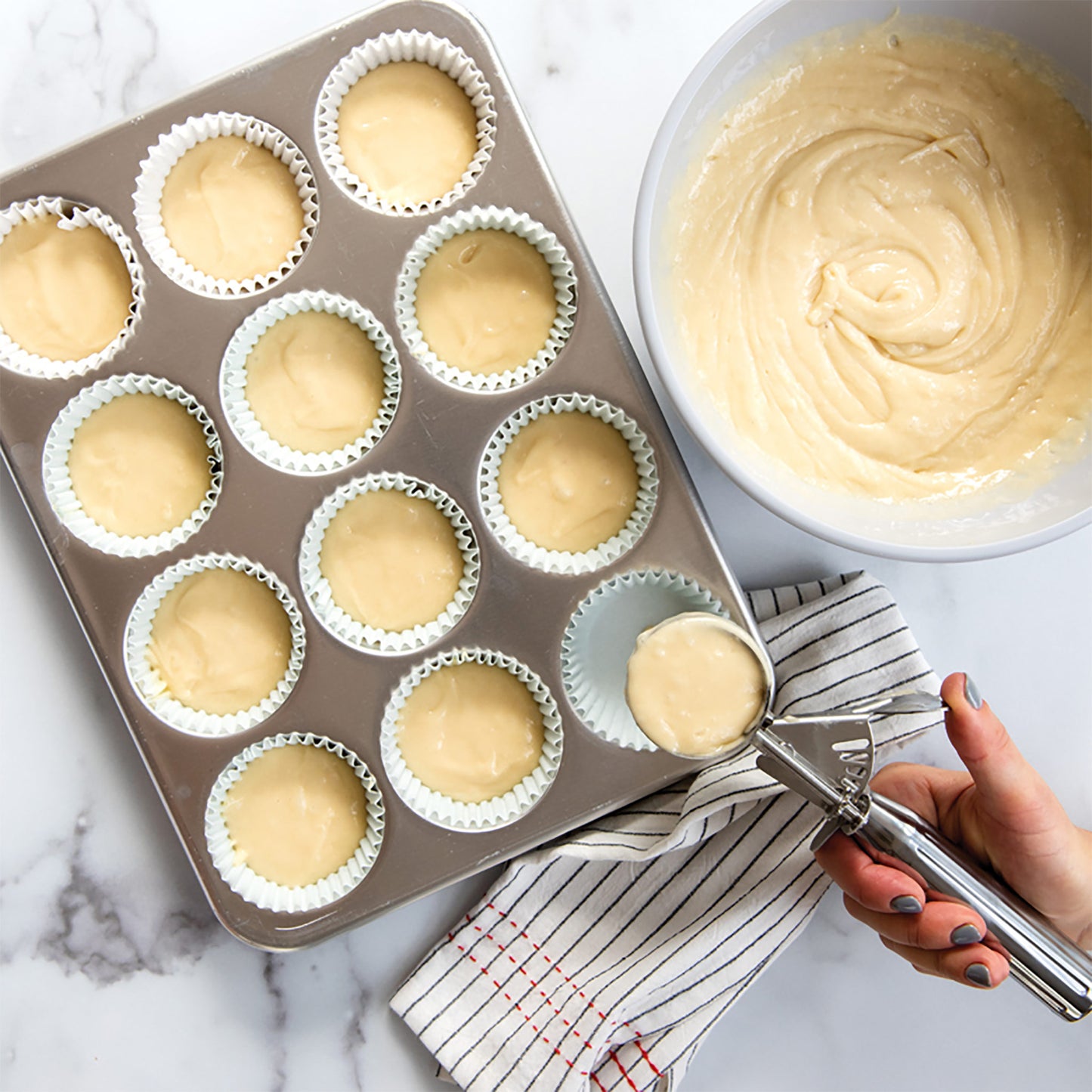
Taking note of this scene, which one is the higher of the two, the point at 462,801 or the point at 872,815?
the point at 462,801

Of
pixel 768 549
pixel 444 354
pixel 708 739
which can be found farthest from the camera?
pixel 768 549

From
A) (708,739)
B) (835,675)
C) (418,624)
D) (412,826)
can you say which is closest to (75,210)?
(418,624)

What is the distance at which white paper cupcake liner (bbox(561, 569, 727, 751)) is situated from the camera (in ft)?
3.68

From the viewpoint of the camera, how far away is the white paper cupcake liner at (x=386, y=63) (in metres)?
1.09

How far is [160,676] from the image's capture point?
3.84 feet

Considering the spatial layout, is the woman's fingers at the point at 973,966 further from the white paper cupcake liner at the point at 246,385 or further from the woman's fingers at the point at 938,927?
the white paper cupcake liner at the point at 246,385

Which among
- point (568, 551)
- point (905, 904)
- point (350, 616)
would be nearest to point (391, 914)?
point (350, 616)

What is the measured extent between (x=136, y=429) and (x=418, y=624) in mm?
396

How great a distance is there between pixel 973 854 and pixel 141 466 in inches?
42.8

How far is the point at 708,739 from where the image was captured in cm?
102

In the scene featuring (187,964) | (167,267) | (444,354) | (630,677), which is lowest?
(187,964)

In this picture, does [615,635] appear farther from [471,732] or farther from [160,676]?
[160,676]

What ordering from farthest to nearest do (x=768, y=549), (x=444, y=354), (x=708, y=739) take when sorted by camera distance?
(x=768, y=549), (x=444, y=354), (x=708, y=739)

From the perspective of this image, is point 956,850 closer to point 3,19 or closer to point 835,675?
point 835,675
